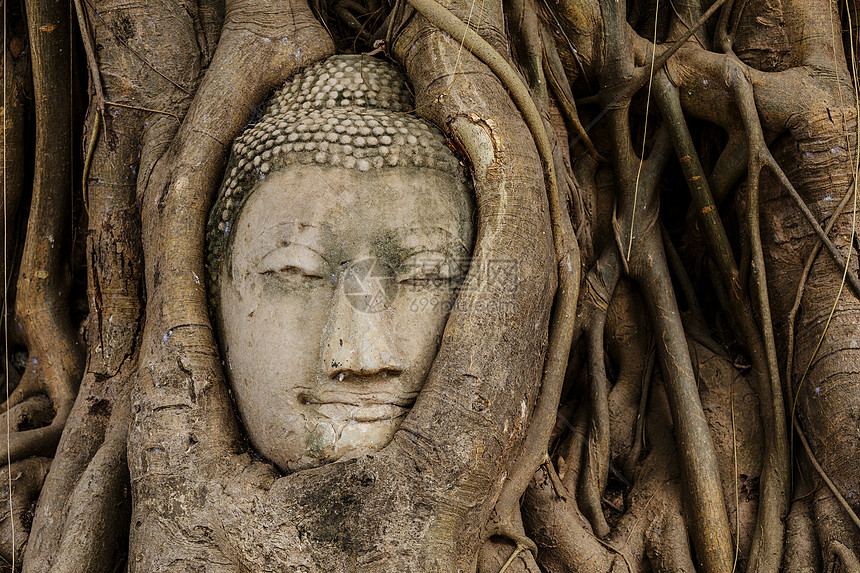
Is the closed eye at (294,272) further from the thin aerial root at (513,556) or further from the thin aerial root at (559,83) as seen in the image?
the thin aerial root at (559,83)

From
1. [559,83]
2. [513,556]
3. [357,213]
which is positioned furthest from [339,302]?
[559,83]

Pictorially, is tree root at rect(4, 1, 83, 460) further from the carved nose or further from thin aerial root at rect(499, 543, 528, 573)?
thin aerial root at rect(499, 543, 528, 573)

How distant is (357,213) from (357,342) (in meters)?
0.35

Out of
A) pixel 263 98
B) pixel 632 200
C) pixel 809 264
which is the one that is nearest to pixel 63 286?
pixel 263 98

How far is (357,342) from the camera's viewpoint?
1.99 metres

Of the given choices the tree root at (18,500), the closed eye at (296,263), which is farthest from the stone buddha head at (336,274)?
the tree root at (18,500)

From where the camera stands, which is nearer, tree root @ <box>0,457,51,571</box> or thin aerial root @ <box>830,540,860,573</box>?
thin aerial root @ <box>830,540,860,573</box>

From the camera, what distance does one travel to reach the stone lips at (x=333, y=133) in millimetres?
2150

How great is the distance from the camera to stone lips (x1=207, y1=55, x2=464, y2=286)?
215 cm

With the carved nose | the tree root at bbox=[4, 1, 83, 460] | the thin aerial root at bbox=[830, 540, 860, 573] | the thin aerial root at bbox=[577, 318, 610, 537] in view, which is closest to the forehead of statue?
the carved nose

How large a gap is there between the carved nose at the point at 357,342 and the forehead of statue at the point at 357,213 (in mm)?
148

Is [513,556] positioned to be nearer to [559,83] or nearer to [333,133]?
[333,133]

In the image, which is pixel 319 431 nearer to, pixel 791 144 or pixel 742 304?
pixel 742 304

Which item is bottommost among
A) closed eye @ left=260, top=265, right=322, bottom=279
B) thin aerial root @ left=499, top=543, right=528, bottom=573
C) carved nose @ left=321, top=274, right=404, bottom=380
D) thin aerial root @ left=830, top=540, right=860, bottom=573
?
thin aerial root @ left=499, top=543, right=528, bottom=573
